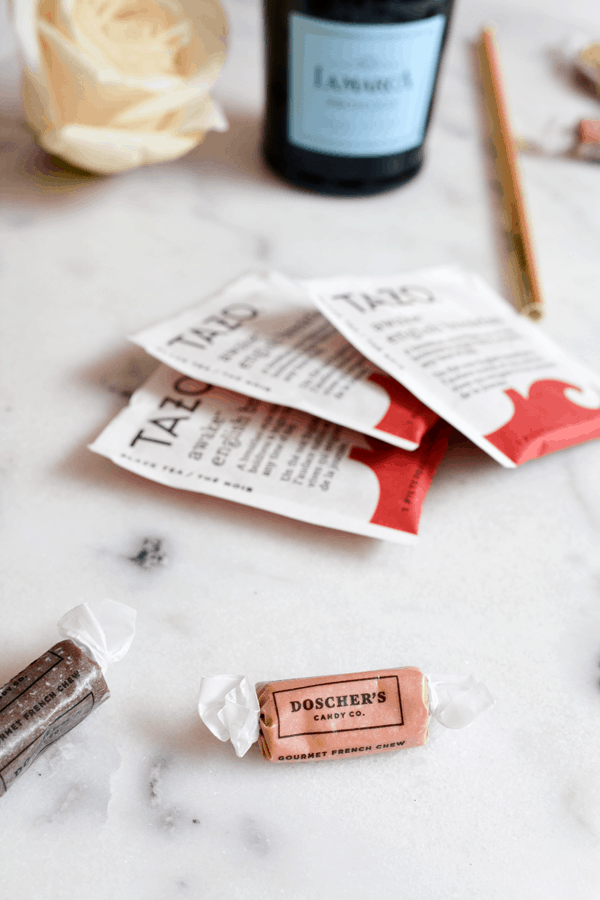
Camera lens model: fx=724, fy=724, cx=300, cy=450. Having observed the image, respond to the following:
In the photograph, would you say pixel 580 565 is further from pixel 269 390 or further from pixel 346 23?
pixel 346 23

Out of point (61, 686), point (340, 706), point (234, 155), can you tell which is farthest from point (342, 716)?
point (234, 155)

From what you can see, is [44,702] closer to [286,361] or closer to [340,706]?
[340,706]

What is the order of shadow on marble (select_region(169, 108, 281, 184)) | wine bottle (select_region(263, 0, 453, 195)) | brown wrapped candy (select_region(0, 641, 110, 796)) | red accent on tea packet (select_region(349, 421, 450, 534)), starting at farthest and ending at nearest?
shadow on marble (select_region(169, 108, 281, 184)), wine bottle (select_region(263, 0, 453, 195)), red accent on tea packet (select_region(349, 421, 450, 534)), brown wrapped candy (select_region(0, 641, 110, 796))

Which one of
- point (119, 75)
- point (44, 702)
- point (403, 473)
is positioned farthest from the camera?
point (119, 75)

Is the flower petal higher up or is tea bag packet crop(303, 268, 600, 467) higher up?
the flower petal

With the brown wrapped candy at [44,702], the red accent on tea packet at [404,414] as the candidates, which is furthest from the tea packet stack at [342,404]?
the brown wrapped candy at [44,702]

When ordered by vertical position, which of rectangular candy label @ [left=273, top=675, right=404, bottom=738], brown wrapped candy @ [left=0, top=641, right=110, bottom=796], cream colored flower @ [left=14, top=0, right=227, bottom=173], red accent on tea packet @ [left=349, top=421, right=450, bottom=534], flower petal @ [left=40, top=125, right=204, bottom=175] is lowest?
red accent on tea packet @ [left=349, top=421, right=450, bottom=534]

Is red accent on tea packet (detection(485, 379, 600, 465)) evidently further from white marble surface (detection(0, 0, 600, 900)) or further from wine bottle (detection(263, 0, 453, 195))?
wine bottle (detection(263, 0, 453, 195))

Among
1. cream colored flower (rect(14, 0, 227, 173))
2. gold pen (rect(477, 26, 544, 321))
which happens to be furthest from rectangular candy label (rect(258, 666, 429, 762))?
cream colored flower (rect(14, 0, 227, 173))
